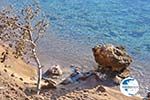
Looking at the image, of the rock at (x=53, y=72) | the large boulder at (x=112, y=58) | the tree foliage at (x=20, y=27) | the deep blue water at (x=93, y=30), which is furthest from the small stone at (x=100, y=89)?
the rock at (x=53, y=72)

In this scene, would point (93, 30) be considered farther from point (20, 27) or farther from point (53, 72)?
point (20, 27)

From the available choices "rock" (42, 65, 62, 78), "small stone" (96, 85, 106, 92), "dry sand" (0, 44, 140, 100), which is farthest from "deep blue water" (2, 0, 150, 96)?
"small stone" (96, 85, 106, 92)

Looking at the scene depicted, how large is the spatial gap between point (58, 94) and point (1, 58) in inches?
254

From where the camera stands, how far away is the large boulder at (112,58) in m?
27.3

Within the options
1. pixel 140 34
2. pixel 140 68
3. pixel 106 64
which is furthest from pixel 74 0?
pixel 106 64

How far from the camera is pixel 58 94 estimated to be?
25844 mm

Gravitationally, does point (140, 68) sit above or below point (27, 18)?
below

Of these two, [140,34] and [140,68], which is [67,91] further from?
[140,34]

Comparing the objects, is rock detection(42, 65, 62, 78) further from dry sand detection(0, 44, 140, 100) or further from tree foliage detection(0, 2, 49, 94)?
tree foliage detection(0, 2, 49, 94)

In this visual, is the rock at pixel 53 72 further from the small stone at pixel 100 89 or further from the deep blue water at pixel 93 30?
the small stone at pixel 100 89

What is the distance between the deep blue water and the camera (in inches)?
1374

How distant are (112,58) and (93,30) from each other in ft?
41.8

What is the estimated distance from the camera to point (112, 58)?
89.5 ft

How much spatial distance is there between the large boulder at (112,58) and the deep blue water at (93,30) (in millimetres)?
3288
